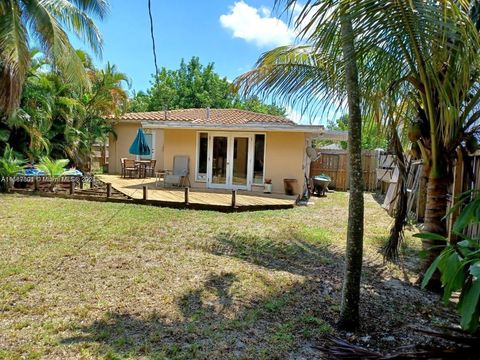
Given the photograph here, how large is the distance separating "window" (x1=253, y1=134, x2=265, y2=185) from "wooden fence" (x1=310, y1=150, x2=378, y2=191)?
5.58 meters

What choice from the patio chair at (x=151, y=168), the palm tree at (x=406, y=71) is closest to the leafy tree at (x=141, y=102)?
the patio chair at (x=151, y=168)

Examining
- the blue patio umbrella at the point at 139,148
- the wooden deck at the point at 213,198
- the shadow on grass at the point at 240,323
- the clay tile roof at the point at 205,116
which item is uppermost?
the clay tile roof at the point at 205,116

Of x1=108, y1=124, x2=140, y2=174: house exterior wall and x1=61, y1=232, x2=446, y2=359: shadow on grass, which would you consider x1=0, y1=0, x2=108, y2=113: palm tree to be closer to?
x1=108, y1=124, x2=140, y2=174: house exterior wall

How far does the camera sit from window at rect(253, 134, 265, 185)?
1448cm

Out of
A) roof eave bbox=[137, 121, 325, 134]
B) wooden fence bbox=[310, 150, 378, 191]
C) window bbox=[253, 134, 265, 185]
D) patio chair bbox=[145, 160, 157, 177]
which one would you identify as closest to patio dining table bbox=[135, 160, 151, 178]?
patio chair bbox=[145, 160, 157, 177]

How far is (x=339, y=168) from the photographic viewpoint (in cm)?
1917

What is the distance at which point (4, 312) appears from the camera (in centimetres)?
407

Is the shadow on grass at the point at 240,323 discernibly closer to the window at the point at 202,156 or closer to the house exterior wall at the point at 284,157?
the house exterior wall at the point at 284,157

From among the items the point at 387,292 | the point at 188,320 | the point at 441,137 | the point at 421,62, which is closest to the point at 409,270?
the point at 387,292

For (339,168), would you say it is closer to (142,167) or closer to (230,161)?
(230,161)

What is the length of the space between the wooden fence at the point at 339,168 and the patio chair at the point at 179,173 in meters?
7.39

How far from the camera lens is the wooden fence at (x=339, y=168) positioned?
19109 mm

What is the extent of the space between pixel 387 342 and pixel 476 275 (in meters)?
2.32

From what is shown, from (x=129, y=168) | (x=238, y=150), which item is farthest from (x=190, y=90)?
(x=238, y=150)
